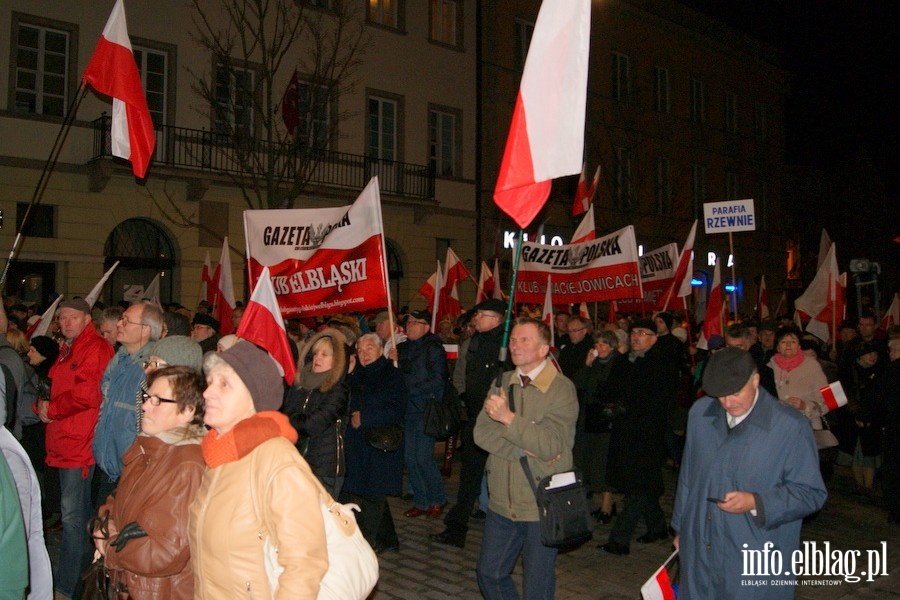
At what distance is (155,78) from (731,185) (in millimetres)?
27586

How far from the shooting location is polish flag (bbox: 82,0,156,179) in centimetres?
851

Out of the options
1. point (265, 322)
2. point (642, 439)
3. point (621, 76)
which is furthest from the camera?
point (621, 76)

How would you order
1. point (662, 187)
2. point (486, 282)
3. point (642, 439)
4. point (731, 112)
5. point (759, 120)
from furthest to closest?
point (759, 120)
point (731, 112)
point (662, 187)
point (486, 282)
point (642, 439)

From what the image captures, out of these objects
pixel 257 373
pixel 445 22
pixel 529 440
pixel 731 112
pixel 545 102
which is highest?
pixel 731 112

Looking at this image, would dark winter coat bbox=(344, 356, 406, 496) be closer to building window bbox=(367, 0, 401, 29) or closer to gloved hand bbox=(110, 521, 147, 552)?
gloved hand bbox=(110, 521, 147, 552)

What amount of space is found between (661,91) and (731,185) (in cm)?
698

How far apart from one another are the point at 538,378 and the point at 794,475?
4.75 ft

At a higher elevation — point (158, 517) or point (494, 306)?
point (494, 306)

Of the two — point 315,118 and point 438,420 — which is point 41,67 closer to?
point 315,118

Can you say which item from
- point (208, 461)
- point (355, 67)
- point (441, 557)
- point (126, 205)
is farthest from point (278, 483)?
point (355, 67)

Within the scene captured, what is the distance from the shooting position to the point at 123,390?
5203mm

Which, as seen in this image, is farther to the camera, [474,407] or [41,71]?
[41,71]

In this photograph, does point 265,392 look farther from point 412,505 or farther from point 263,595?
point 412,505

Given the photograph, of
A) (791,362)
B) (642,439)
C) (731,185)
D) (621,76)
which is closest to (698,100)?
(731,185)
